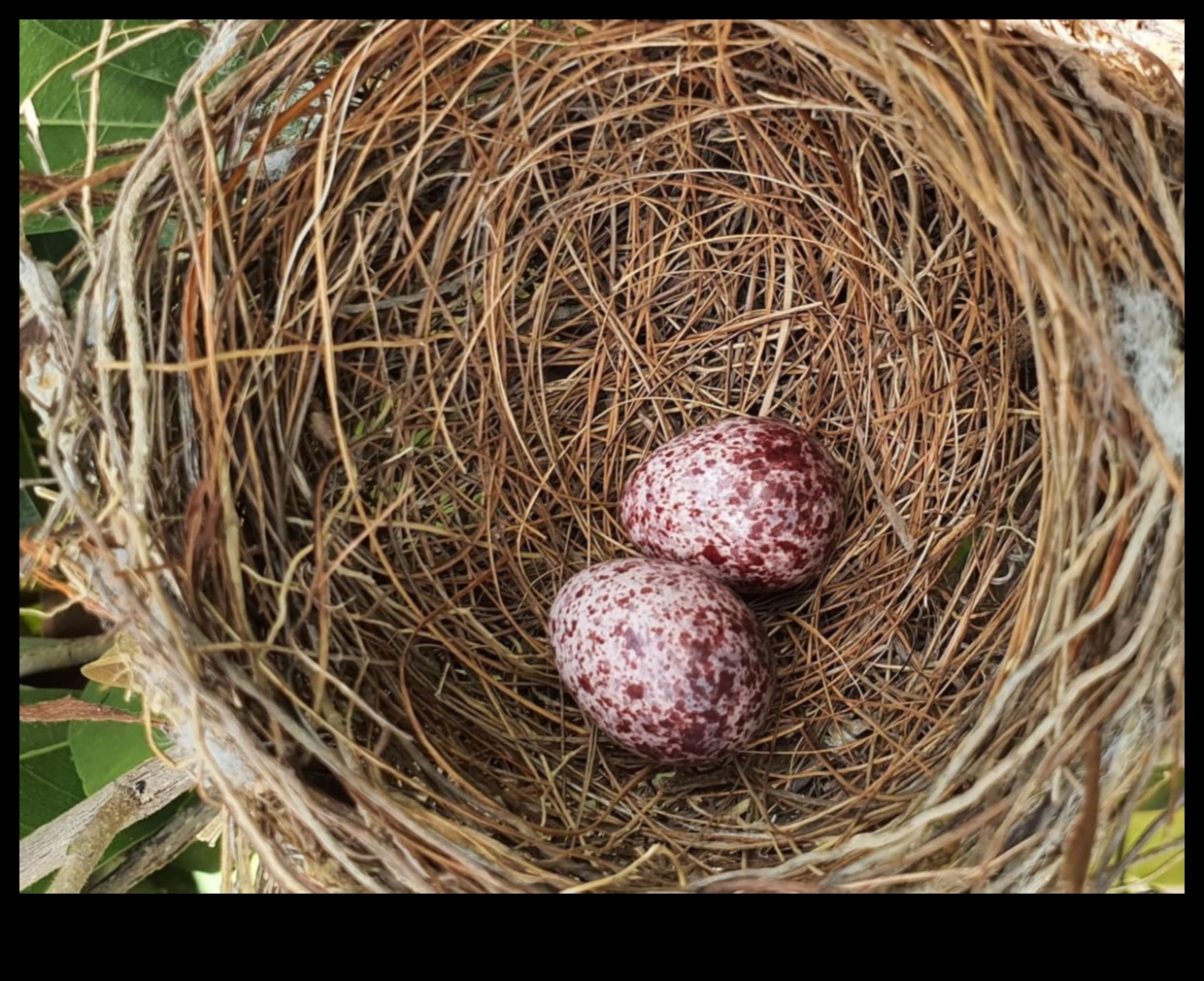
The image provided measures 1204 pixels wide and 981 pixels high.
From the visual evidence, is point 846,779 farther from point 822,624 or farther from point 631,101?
point 631,101

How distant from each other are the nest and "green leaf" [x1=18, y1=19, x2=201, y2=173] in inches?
9.2

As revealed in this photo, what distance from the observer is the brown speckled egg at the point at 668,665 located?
1.08 metres

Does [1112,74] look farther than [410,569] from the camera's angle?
No

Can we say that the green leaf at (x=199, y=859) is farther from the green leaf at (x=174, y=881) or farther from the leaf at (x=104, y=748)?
the leaf at (x=104, y=748)

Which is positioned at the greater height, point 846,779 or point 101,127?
point 101,127

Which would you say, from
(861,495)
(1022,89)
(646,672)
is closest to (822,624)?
(861,495)

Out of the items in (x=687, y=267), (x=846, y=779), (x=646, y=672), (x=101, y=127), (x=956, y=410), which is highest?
(x=101, y=127)

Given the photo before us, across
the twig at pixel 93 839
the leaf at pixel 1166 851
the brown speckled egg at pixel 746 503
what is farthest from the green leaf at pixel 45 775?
the leaf at pixel 1166 851

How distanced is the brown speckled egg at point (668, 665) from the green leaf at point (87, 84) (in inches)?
32.3

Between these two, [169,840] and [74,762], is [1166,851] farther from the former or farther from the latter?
[74,762]

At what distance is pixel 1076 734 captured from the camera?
85cm

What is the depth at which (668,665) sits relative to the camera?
3.56 feet

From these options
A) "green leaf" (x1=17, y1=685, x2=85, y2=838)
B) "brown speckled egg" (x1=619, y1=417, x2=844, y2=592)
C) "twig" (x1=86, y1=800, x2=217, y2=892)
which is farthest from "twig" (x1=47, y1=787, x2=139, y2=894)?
"brown speckled egg" (x1=619, y1=417, x2=844, y2=592)

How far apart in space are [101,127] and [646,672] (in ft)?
3.09
